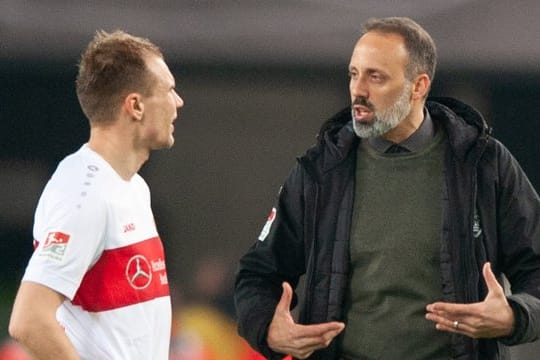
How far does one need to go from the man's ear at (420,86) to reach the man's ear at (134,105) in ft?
2.03

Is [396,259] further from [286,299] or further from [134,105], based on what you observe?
[134,105]

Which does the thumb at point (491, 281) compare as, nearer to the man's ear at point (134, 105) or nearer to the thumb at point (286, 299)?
the thumb at point (286, 299)

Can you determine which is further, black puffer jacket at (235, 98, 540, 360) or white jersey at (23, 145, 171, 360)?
black puffer jacket at (235, 98, 540, 360)

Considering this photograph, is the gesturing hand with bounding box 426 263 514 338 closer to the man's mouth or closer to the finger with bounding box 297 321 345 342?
the finger with bounding box 297 321 345 342

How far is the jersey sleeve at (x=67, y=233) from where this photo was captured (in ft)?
7.17

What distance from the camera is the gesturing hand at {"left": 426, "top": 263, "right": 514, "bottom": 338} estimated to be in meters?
2.37

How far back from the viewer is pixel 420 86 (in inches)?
108

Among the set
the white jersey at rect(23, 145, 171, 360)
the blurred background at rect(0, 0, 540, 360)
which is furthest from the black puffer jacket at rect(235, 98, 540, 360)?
the blurred background at rect(0, 0, 540, 360)

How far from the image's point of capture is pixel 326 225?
8.63 ft

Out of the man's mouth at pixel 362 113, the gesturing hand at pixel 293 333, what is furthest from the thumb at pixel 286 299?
the man's mouth at pixel 362 113

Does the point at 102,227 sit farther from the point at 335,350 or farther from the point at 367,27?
the point at 367,27

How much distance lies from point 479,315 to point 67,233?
31.4 inches

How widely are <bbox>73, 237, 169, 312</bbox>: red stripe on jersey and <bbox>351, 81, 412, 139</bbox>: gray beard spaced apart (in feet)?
1.81

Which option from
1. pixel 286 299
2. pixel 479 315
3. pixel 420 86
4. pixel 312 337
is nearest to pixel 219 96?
pixel 420 86
